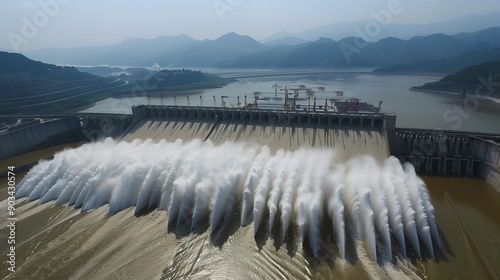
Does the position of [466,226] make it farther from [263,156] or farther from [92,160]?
[92,160]

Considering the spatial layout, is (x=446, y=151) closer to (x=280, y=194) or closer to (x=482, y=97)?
(x=280, y=194)

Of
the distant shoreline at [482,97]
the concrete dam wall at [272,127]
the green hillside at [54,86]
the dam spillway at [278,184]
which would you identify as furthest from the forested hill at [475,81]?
the green hillside at [54,86]

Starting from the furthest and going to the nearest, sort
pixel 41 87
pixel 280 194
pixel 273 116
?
pixel 41 87 → pixel 273 116 → pixel 280 194

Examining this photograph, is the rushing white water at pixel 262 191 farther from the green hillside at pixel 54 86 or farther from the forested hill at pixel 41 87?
the forested hill at pixel 41 87

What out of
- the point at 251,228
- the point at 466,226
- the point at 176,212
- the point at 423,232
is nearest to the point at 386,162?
the point at 466,226

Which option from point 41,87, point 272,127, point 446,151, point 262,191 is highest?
point 41,87

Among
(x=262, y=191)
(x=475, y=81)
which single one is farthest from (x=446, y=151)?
(x=475, y=81)
